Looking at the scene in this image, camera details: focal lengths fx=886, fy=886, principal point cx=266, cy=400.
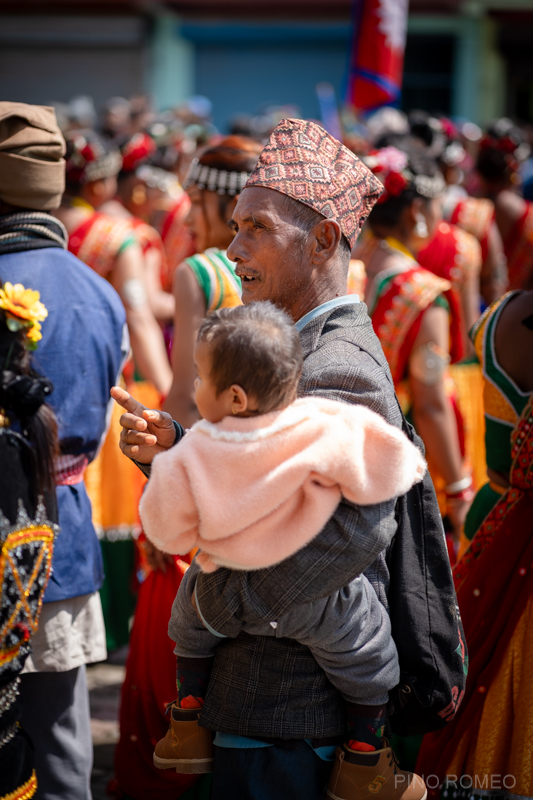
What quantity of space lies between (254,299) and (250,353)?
1.42ft

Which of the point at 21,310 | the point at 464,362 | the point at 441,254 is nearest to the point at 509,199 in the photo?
the point at 441,254

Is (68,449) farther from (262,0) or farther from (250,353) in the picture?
(262,0)

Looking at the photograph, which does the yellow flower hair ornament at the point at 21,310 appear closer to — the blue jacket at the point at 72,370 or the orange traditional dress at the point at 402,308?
the blue jacket at the point at 72,370

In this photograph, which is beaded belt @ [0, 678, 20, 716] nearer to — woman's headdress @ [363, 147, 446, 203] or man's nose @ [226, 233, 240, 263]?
man's nose @ [226, 233, 240, 263]

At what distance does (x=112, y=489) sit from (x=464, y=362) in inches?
92.3

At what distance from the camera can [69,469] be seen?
2.68 m

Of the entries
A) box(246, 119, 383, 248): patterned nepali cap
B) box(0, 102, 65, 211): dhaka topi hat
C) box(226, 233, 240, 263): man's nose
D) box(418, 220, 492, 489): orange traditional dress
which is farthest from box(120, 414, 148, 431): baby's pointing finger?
box(418, 220, 492, 489): orange traditional dress

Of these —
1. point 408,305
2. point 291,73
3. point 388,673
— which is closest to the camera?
point 388,673

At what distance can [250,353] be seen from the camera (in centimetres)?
165

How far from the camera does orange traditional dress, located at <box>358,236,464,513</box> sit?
3.90 meters

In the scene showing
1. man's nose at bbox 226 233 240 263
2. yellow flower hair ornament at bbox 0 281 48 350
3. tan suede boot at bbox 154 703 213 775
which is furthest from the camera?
yellow flower hair ornament at bbox 0 281 48 350

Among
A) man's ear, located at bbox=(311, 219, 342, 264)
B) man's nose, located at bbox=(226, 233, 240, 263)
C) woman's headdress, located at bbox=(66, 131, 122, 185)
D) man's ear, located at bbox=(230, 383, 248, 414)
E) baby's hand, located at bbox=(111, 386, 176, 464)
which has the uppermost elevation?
man's ear, located at bbox=(311, 219, 342, 264)

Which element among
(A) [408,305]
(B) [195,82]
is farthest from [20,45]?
(A) [408,305]

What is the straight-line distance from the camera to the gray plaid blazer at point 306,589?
170cm
